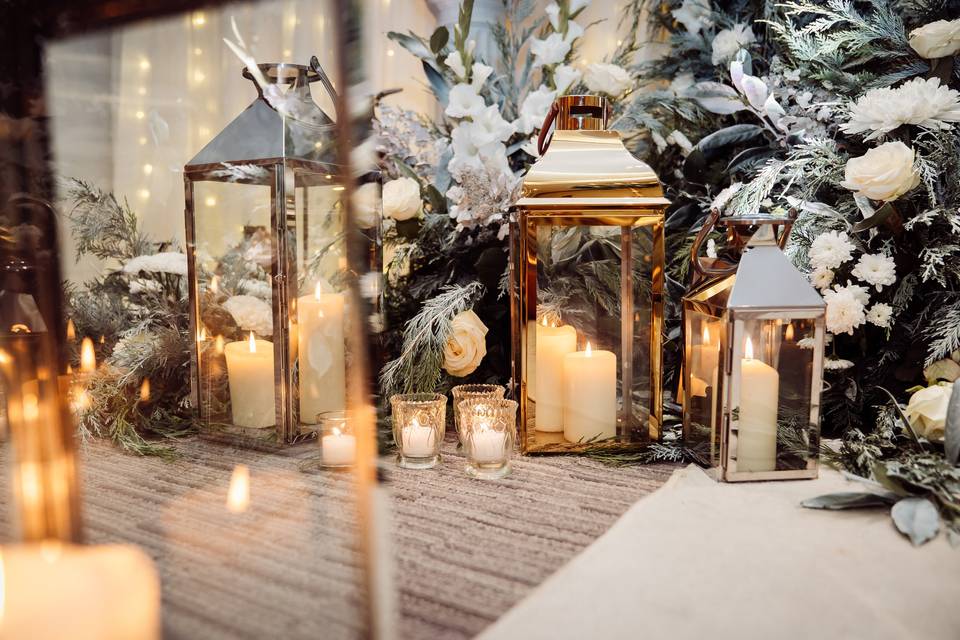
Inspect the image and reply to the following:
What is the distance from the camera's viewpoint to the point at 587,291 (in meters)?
0.98

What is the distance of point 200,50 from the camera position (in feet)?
2.65

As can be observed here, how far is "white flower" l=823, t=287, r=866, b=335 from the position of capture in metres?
0.99

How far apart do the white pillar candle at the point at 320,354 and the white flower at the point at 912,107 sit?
786 millimetres

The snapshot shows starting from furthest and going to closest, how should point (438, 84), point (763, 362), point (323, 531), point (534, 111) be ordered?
point (438, 84) < point (534, 111) < point (763, 362) < point (323, 531)

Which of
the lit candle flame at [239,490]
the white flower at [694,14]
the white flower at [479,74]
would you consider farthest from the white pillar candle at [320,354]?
the white flower at [694,14]

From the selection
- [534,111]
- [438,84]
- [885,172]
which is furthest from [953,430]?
[438,84]

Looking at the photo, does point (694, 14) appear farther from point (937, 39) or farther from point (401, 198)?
point (401, 198)

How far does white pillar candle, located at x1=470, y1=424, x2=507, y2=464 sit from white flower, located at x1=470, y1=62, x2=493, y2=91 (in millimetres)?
677

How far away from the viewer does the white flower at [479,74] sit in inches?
50.4

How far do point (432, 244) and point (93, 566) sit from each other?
79cm

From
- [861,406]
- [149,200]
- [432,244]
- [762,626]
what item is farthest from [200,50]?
[861,406]

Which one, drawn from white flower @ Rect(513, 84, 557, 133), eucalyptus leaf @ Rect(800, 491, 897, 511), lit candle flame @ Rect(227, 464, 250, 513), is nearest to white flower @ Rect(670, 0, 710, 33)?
white flower @ Rect(513, 84, 557, 133)

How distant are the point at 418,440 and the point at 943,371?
0.75 m

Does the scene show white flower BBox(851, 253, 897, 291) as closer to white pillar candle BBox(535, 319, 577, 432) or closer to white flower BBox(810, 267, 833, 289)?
white flower BBox(810, 267, 833, 289)
